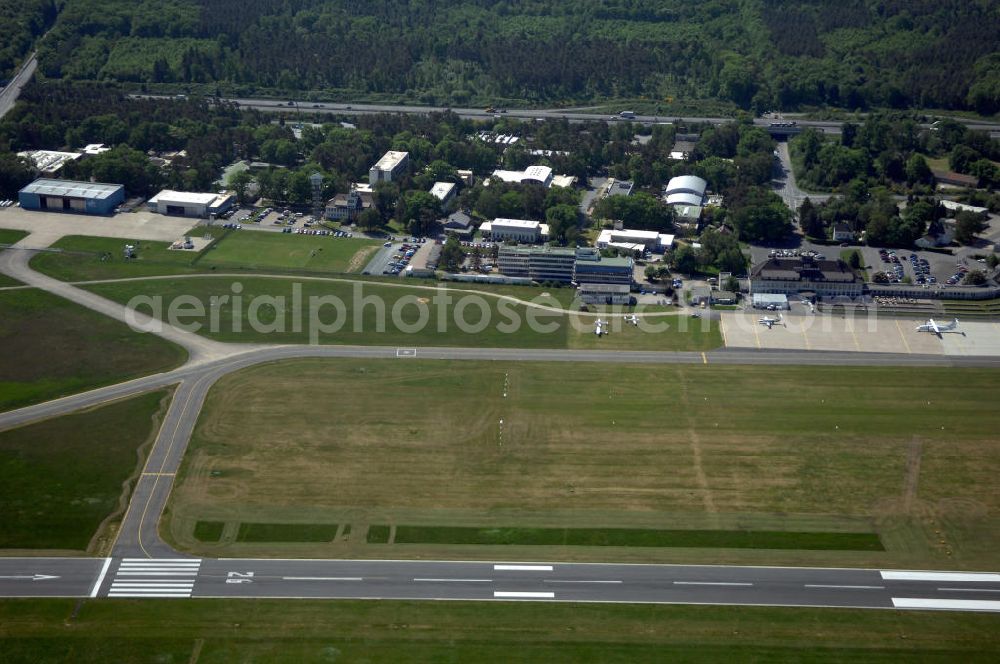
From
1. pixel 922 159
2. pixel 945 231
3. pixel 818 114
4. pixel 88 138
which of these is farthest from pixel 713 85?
pixel 88 138

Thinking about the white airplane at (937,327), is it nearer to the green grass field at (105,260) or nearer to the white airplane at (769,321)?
the white airplane at (769,321)

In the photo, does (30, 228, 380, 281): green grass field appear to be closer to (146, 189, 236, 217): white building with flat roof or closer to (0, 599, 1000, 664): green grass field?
(146, 189, 236, 217): white building with flat roof

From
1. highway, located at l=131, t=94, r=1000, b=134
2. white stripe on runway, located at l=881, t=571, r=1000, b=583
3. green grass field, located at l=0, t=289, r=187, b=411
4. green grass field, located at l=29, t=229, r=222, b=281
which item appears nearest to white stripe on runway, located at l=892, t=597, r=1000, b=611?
white stripe on runway, located at l=881, t=571, r=1000, b=583

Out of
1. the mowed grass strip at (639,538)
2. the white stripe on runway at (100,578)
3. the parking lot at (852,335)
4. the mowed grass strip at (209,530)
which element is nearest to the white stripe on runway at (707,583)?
the mowed grass strip at (639,538)

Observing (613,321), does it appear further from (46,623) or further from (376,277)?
(46,623)

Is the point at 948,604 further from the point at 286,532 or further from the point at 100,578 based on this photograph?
the point at 100,578
